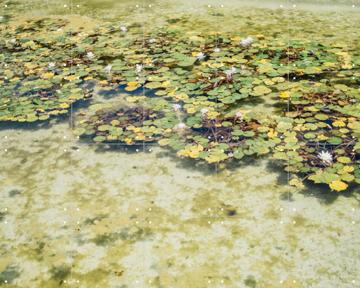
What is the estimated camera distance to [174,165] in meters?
2.33

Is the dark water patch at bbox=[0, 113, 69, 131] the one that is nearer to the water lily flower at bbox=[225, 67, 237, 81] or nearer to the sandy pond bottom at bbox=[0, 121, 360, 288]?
the sandy pond bottom at bbox=[0, 121, 360, 288]

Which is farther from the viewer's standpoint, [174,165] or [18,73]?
[18,73]

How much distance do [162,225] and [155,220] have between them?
5 cm

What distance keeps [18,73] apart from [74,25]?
1215 millimetres

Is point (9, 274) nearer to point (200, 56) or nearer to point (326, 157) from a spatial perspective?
point (326, 157)

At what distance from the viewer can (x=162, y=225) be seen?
1.93 metres

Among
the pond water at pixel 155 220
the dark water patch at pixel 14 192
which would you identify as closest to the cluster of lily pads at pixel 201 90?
the pond water at pixel 155 220

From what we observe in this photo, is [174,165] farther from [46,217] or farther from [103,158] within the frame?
[46,217]

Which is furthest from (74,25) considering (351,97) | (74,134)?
(351,97)

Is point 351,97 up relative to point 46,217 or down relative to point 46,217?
up

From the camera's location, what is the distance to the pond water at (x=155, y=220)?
169 cm

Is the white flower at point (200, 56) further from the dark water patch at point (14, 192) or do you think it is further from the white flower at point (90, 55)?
the dark water patch at point (14, 192)

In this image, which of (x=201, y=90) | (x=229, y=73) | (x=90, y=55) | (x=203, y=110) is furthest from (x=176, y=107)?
(x=90, y=55)

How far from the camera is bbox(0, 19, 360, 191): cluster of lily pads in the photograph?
7.95 feet
